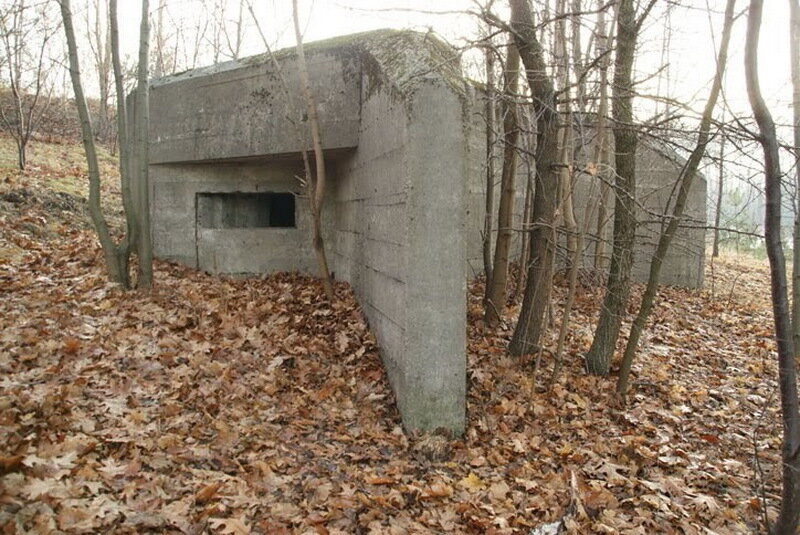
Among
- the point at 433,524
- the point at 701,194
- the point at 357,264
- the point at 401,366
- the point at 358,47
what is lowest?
the point at 433,524

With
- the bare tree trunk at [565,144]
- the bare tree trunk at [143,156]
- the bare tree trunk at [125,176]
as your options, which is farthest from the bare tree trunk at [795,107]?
the bare tree trunk at [125,176]

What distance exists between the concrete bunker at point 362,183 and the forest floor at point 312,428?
21.4 inches

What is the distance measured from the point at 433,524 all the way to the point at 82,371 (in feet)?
10.1

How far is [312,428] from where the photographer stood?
4656 mm

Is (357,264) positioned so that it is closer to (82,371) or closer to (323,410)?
(323,410)

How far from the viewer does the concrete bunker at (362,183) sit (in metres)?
4.56

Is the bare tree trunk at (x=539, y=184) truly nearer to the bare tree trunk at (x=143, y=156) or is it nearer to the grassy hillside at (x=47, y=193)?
the bare tree trunk at (x=143, y=156)

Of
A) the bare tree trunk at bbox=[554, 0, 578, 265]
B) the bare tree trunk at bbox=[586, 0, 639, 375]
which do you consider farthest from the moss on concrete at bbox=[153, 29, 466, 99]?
the bare tree trunk at bbox=[586, 0, 639, 375]

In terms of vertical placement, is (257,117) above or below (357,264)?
above

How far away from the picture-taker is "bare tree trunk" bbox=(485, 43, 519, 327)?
21.6ft

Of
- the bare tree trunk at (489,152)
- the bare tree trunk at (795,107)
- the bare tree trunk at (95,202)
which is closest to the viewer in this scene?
the bare tree trunk at (489,152)

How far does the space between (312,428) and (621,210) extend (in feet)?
12.3

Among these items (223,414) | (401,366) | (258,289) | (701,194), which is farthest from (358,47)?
(701,194)

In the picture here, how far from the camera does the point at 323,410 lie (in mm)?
4961
